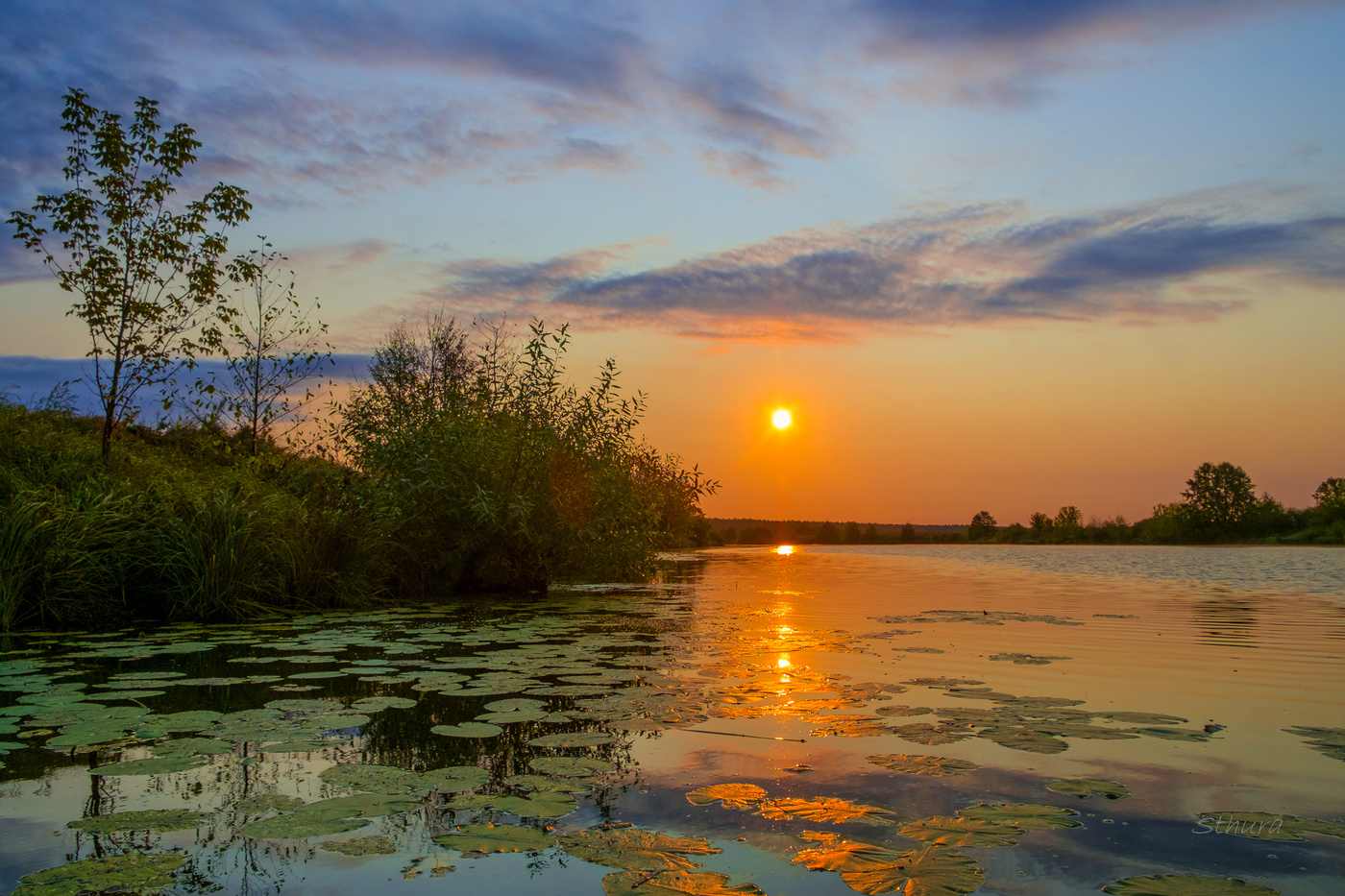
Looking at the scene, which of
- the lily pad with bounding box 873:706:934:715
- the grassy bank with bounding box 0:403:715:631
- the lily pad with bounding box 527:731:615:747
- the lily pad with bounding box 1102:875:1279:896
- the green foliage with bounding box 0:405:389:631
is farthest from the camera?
the grassy bank with bounding box 0:403:715:631

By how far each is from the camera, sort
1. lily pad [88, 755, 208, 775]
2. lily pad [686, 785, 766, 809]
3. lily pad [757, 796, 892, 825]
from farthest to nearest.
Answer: lily pad [88, 755, 208, 775], lily pad [686, 785, 766, 809], lily pad [757, 796, 892, 825]

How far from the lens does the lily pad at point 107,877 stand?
2.08m

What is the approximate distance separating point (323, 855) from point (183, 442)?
60.6ft

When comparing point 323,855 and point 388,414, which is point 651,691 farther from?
point 388,414

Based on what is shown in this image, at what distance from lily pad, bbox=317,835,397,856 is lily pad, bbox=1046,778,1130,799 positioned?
2.23 metres

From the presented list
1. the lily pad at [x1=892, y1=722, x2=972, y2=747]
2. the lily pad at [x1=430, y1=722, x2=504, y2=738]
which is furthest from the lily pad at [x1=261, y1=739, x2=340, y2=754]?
the lily pad at [x1=892, y1=722, x2=972, y2=747]

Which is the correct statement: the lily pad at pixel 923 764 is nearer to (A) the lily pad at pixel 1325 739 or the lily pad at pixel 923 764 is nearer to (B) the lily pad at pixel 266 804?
(A) the lily pad at pixel 1325 739

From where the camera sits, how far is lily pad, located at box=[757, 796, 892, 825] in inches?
104

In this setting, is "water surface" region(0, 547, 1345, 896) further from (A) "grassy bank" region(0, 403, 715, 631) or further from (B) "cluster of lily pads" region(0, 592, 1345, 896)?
(A) "grassy bank" region(0, 403, 715, 631)

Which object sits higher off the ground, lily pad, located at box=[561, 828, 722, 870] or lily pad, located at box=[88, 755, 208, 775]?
lily pad, located at box=[561, 828, 722, 870]

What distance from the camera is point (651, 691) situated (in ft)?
15.6

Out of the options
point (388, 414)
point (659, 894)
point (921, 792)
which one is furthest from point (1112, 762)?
point (388, 414)

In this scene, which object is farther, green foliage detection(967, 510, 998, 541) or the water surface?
green foliage detection(967, 510, 998, 541)

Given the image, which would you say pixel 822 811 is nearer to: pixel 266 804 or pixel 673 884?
pixel 673 884
